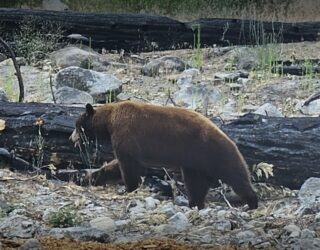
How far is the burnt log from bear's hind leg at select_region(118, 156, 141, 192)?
4.76 metres

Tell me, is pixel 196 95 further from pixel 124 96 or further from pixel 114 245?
pixel 114 245

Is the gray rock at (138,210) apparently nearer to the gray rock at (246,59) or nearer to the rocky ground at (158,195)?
the rocky ground at (158,195)

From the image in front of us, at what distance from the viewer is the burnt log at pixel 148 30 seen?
11.5 meters

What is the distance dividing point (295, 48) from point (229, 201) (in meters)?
5.36

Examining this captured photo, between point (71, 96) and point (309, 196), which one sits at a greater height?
point (71, 96)

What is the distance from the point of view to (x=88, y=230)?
545 cm

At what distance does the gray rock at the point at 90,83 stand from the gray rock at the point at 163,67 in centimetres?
103

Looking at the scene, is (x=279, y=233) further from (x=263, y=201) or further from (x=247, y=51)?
(x=247, y=51)

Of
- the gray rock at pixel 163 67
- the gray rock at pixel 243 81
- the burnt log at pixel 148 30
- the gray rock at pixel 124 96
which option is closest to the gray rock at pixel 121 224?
the gray rock at pixel 124 96

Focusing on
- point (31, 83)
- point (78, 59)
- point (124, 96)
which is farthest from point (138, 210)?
point (78, 59)

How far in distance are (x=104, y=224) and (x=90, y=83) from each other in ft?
7.81

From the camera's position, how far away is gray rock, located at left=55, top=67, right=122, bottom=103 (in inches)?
309

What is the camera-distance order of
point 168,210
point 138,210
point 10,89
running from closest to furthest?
1. point 168,210
2. point 138,210
3. point 10,89

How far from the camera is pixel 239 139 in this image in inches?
266
